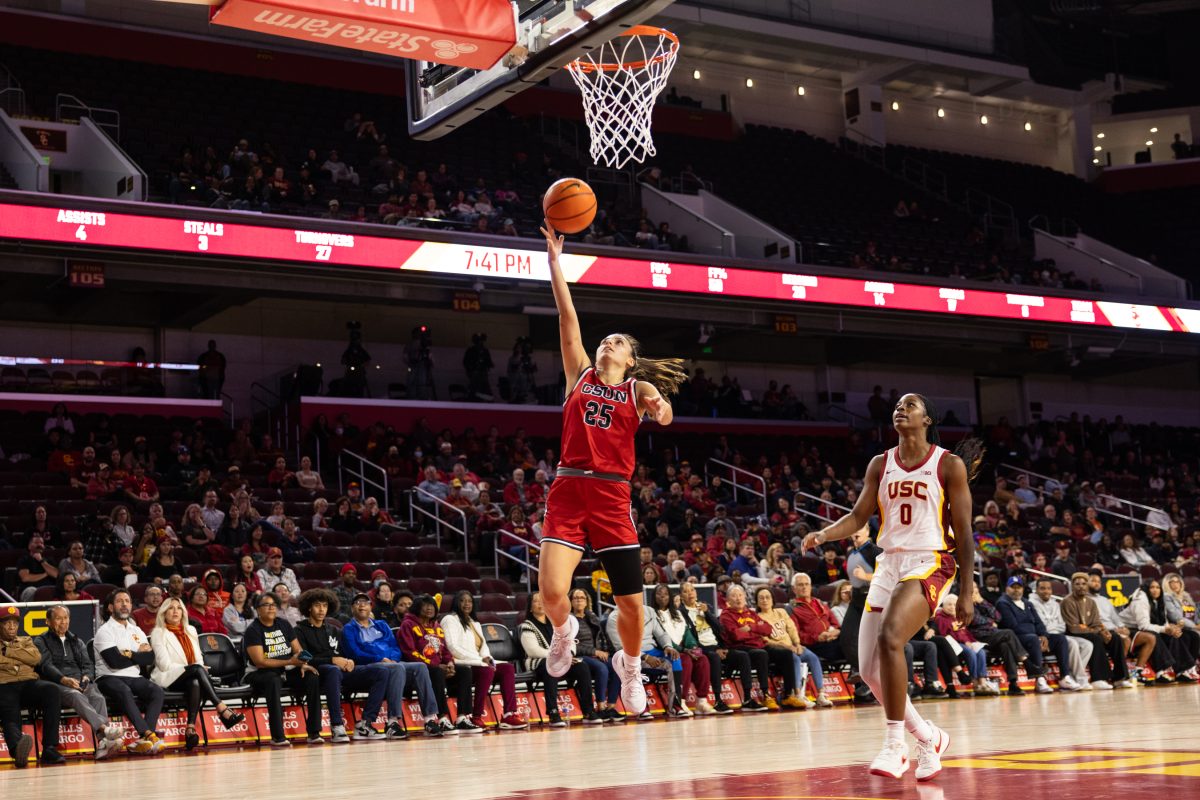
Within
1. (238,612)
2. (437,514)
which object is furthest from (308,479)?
(238,612)

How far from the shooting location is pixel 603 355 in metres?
6.66

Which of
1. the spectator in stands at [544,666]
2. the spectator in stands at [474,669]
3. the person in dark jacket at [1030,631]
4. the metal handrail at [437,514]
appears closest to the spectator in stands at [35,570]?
the spectator in stands at [474,669]

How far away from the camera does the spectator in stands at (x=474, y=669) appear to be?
1221 cm

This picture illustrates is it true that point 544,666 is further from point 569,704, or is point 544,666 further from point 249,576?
point 249,576

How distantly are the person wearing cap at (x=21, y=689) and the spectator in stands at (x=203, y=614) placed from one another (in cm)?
178

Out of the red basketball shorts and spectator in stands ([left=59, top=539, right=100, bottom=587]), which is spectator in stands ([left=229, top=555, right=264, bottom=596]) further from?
the red basketball shorts

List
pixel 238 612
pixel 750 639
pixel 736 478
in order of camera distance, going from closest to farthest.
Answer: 1. pixel 238 612
2. pixel 750 639
3. pixel 736 478

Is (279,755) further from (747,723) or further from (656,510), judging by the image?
(656,510)

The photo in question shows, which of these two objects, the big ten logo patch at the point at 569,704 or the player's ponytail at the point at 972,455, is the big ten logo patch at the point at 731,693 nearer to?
the big ten logo patch at the point at 569,704

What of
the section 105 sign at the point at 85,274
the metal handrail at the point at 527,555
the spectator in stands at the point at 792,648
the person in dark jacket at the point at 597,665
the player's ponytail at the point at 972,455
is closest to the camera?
the player's ponytail at the point at 972,455

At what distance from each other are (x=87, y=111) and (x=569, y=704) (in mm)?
14076

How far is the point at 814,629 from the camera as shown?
14.2 m

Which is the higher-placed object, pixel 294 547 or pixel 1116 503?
pixel 1116 503

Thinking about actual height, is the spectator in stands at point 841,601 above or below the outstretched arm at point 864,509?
below
